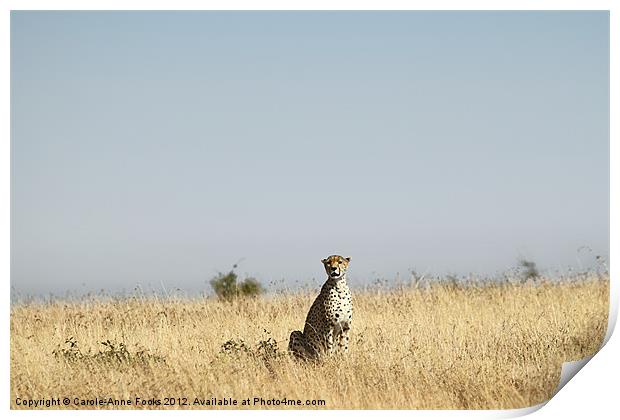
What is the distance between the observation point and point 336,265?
22.0 feet

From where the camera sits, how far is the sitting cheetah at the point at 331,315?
265 inches

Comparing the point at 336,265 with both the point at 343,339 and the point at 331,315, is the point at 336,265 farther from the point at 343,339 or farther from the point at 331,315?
the point at 343,339

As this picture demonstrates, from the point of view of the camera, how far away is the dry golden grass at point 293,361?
6.39 meters

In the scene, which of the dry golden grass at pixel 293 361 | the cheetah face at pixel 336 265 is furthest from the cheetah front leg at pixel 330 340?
the cheetah face at pixel 336 265

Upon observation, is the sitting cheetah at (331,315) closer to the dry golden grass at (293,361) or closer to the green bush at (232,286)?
the dry golden grass at (293,361)

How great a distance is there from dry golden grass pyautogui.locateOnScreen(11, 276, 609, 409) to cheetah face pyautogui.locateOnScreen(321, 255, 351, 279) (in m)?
0.59

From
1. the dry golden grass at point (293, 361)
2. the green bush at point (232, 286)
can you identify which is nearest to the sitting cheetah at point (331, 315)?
the dry golden grass at point (293, 361)

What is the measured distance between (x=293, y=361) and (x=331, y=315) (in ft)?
1.41

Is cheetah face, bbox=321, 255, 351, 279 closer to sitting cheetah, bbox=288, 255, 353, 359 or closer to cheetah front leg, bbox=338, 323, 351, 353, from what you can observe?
sitting cheetah, bbox=288, 255, 353, 359

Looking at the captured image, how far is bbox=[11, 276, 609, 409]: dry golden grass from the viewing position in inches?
252

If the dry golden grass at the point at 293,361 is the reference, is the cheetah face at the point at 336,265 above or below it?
above
